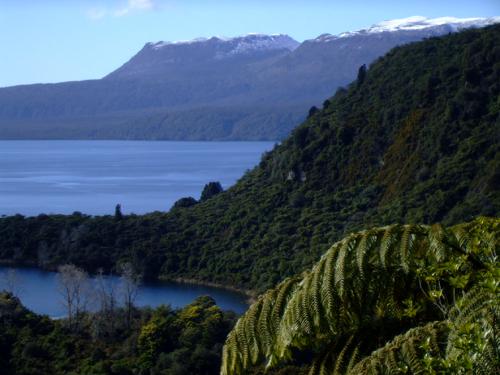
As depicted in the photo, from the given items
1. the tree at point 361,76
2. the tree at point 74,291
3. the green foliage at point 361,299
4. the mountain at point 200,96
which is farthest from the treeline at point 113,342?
the mountain at point 200,96

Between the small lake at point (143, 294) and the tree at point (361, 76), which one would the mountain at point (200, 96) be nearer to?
the tree at point (361, 76)

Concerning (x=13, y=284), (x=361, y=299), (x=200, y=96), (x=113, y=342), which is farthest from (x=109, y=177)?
(x=200, y=96)

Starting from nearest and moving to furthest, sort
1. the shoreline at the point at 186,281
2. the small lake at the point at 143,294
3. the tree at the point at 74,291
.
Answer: the tree at the point at 74,291
the small lake at the point at 143,294
the shoreline at the point at 186,281

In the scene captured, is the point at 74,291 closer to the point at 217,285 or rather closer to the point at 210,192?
the point at 217,285

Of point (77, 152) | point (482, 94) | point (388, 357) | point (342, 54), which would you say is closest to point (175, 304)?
point (482, 94)

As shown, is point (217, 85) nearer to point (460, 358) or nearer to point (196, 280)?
point (196, 280)

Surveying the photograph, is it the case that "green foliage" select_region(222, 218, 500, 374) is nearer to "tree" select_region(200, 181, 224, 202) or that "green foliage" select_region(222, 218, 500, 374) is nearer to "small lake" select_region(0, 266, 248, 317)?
"small lake" select_region(0, 266, 248, 317)
